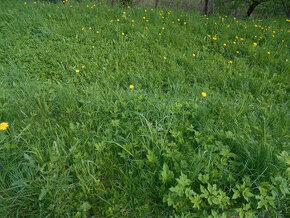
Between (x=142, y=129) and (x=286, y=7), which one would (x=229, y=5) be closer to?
(x=286, y=7)

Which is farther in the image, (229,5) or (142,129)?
(229,5)

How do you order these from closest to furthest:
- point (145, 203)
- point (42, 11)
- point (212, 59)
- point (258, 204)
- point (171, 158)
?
point (258, 204), point (145, 203), point (171, 158), point (212, 59), point (42, 11)

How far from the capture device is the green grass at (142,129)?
1.47m

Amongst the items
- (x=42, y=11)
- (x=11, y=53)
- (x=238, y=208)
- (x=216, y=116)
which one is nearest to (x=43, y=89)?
(x=11, y=53)

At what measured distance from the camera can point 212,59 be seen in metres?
3.59

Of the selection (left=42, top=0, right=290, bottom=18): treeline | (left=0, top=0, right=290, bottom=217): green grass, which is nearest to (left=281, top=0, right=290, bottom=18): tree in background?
(left=42, top=0, right=290, bottom=18): treeline

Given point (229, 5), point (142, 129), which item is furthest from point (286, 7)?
point (142, 129)

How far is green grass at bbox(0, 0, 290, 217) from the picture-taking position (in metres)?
1.47

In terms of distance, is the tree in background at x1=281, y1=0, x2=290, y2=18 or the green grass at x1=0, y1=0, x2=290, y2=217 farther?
the tree in background at x1=281, y1=0, x2=290, y2=18

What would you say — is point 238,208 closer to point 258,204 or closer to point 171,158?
point 258,204

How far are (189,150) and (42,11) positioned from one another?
5085mm

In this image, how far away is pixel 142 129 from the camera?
1905mm

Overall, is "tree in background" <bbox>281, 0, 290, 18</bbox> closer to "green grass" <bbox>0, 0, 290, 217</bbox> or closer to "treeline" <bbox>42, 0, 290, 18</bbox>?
"treeline" <bbox>42, 0, 290, 18</bbox>

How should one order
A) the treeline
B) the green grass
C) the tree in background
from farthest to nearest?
the treeline, the tree in background, the green grass
